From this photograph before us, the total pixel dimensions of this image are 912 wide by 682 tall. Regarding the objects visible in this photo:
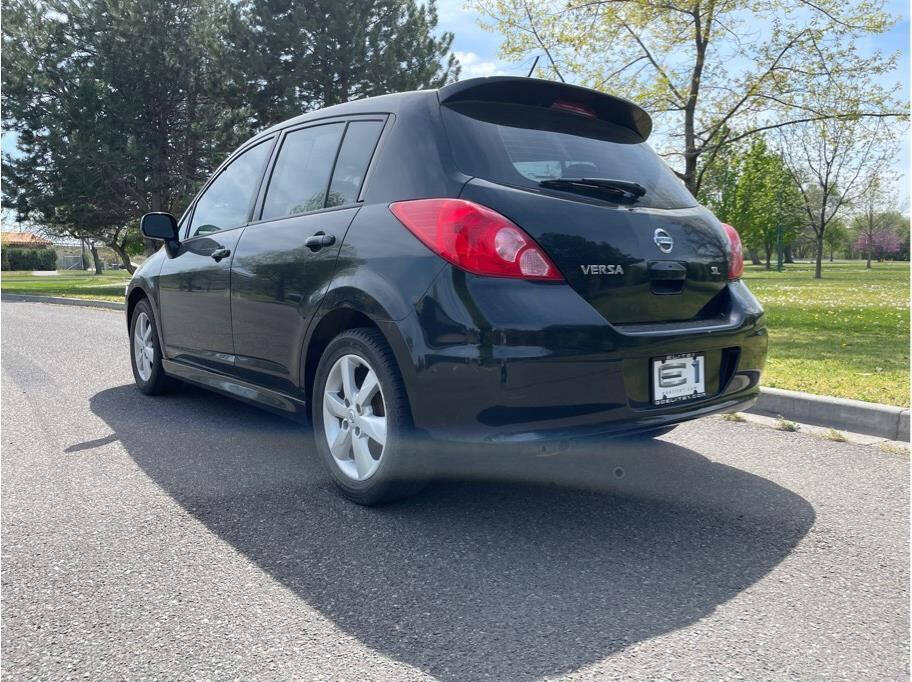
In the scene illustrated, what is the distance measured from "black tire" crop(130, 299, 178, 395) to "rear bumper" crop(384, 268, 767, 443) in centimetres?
317

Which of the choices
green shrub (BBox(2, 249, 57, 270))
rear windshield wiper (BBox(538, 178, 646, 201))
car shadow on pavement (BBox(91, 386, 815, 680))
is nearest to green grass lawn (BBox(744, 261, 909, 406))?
car shadow on pavement (BBox(91, 386, 815, 680))

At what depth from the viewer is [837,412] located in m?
4.78

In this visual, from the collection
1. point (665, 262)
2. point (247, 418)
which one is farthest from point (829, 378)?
point (247, 418)

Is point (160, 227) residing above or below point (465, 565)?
above

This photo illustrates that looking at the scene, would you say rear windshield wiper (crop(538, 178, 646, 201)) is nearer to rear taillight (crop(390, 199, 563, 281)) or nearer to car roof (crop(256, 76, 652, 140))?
rear taillight (crop(390, 199, 563, 281))

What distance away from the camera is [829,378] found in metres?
5.88

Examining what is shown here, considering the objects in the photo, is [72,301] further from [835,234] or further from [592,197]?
[835,234]

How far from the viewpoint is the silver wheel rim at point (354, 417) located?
314 centimetres

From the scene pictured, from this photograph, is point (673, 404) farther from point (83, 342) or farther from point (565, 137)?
point (83, 342)

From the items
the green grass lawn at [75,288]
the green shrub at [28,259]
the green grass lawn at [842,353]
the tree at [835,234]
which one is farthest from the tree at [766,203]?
the green shrub at [28,259]

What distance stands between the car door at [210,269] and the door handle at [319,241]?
2.92 feet

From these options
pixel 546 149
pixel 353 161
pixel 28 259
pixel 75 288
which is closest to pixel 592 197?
pixel 546 149

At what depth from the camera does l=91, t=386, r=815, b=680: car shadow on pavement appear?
2229 millimetres

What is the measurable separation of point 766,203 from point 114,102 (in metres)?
38.0
